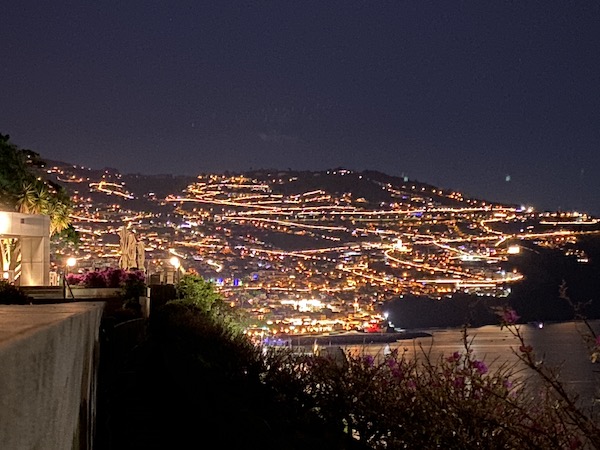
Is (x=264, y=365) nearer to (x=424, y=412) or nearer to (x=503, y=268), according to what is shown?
(x=424, y=412)

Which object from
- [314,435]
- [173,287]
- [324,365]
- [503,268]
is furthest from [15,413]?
[503,268]

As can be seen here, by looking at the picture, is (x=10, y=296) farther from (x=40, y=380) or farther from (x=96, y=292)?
(x=40, y=380)

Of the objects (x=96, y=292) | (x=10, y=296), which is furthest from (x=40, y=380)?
(x=96, y=292)

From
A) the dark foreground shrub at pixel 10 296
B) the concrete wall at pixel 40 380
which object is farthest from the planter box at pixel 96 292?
the concrete wall at pixel 40 380

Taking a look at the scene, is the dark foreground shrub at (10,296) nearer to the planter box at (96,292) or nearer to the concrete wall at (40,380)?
the planter box at (96,292)

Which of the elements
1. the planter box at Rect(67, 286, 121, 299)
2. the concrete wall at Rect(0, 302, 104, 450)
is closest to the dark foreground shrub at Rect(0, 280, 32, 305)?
the planter box at Rect(67, 286, 121, 299)

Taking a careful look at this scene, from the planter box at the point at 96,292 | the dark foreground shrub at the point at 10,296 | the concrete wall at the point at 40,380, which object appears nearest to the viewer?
the concrete wall at the point at 40,380

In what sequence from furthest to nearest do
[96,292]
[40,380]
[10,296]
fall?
1. [96,292]
2. [10,296]
3. [40,380]

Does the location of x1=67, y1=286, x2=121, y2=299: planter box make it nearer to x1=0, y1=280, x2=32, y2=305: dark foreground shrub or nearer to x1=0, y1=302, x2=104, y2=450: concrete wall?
x1=0, y1=280, x2=32, y2=305: dark foreground shrub
